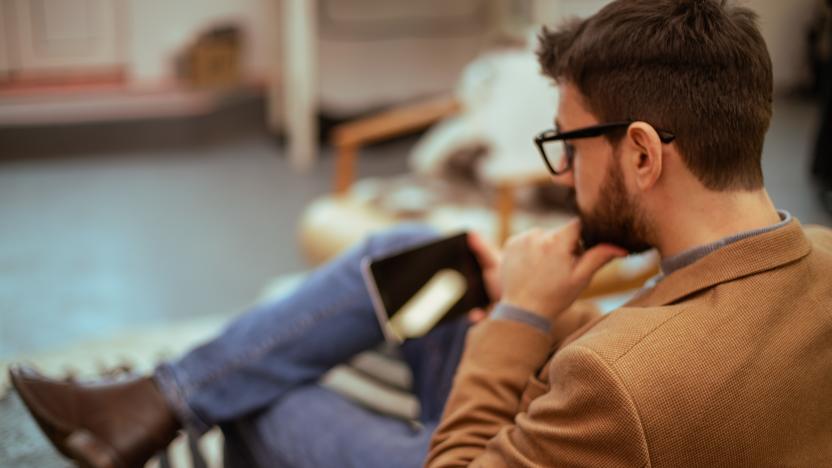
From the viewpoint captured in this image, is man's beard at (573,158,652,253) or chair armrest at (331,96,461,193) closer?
man's beard at (573,158,652,253)

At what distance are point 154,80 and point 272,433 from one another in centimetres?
281

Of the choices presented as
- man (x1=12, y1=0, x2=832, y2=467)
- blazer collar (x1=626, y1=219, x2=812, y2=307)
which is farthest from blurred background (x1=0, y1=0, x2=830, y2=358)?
blazer collar (x1=626, y1=219, x2=812, y2=307)

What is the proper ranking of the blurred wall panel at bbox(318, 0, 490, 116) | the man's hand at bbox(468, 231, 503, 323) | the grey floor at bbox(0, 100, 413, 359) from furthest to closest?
the blurred wall panel at bbox(318, 0, 490, 116) < the grey floor at bbox(0, 100, 413, 359) < the man's hand at bbox(468, 231, 503, 323)

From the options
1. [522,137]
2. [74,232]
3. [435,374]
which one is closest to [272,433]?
[435,374]

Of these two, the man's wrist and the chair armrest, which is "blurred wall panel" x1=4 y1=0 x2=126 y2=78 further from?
the man's wrist

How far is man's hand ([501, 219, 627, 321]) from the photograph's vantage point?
1.08 meters

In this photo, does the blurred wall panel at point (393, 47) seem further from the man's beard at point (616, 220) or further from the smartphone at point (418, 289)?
the man's beard at point (616, 220)

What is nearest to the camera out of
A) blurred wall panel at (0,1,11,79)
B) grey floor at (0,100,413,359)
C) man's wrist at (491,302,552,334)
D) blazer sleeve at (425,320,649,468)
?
blazer sleeve at (425,320,649,468)

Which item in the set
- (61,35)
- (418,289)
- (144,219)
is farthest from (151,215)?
(418,289)

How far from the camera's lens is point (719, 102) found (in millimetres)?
908

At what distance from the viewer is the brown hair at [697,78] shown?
0.91 m

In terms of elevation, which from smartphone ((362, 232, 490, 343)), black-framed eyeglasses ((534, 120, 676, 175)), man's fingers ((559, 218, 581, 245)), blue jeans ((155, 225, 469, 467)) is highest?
black-framed eyeglasses ((534, 120, 676, 175))

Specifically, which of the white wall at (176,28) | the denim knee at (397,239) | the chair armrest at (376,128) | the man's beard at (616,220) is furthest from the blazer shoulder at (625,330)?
the white wall at (176,28)

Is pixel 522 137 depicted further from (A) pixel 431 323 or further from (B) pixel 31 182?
(B) pixel 31 182
